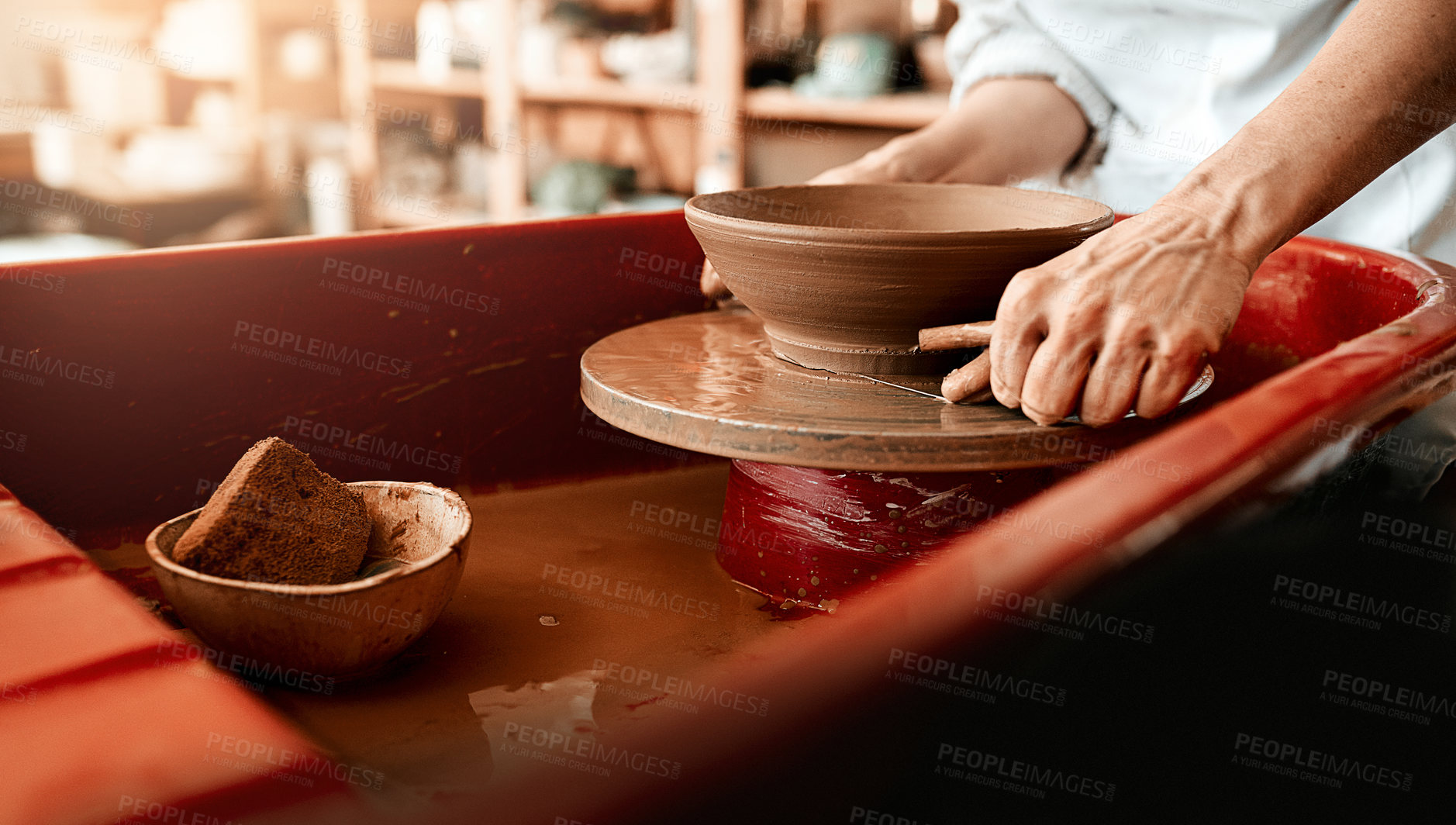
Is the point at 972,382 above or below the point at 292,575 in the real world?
above

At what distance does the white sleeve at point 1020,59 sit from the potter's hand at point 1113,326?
2.23ft

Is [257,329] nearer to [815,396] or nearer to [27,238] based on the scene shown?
[815,396]

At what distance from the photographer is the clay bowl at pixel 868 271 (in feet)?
2.33

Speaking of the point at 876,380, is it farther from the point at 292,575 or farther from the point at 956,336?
the point at 292,575

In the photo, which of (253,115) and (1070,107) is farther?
(253,115)

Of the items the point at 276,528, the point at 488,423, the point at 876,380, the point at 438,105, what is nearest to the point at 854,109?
the point at 488,423

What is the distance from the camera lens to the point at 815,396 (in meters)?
0.75

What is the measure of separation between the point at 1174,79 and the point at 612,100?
195 centimetres

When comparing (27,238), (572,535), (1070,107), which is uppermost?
(1070,107)

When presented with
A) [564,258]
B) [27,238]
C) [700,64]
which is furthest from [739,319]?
[27,238]

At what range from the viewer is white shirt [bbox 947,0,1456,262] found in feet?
3.61

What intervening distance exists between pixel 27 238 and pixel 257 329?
3.60 meters

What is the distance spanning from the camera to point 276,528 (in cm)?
68

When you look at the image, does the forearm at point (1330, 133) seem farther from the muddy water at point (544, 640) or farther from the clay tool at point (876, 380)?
the muddy water at point (544, 640)
